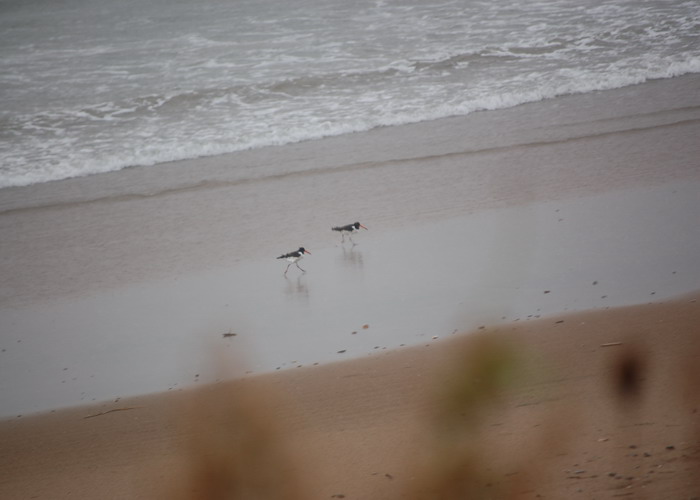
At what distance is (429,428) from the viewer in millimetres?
4199

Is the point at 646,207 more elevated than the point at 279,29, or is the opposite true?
the point at 279,29

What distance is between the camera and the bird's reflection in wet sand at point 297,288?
233 inches

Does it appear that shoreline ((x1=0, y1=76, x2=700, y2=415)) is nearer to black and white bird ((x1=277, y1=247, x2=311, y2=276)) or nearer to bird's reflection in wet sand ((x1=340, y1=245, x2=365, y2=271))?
bird's reflection in wet sand ((x1=340, y1=245, x2=365, y2=271))

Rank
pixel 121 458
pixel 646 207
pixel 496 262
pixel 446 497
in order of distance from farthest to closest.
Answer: pixel 646 207, pixel 496 262, pixel 121 458, pixel 446 497

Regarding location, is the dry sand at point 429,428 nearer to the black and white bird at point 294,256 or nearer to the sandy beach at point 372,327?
the sandy beach at point 372,327

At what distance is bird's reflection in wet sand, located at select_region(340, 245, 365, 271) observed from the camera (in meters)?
6.27

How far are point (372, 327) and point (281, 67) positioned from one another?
783cm

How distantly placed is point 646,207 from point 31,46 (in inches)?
459

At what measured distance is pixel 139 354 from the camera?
5344 mm

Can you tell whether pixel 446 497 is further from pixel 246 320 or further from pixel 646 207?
pixel 646 207

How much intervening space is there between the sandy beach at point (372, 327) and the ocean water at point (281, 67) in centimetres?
→ 143

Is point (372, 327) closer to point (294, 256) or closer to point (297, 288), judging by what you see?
point (297, 288)

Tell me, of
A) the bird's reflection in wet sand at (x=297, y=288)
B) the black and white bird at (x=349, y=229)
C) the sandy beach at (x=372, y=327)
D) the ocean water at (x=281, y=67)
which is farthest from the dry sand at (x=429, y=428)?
the ocean water at (x=281, y=67)

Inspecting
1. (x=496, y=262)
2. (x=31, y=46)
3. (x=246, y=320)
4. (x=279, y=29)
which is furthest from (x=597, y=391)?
(x=31, y=46)
